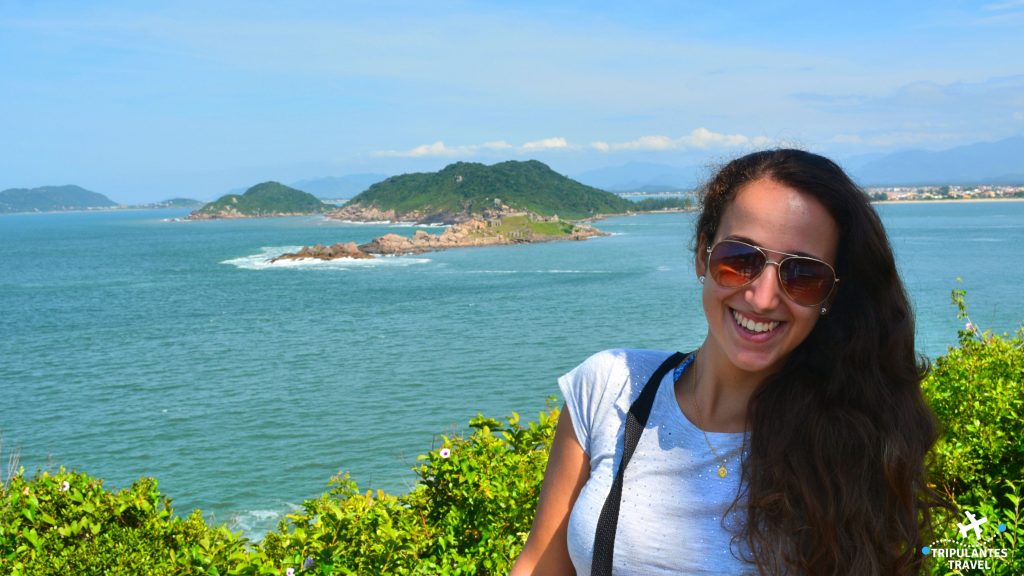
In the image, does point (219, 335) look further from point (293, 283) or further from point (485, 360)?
point (293, 283)

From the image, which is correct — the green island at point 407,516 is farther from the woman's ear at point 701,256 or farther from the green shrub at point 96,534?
the woman's ear at point 701,256

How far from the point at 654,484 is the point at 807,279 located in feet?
1.60

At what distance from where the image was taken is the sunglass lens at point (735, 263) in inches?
65.6

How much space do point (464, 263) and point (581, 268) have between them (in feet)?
33.6

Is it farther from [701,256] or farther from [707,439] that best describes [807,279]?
[707,439]

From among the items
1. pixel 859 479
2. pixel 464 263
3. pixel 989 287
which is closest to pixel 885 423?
pixel 859 479

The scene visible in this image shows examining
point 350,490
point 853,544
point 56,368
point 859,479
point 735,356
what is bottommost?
point 56,368

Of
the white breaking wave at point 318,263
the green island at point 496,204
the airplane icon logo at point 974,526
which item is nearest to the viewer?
the airplane icon logo at point 974,526

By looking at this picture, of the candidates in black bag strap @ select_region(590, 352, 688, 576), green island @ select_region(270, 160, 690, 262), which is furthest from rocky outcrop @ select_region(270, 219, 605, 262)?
black bag strap @ select_region(590, 352, 688, 576)

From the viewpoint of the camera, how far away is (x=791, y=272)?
5.44 ft

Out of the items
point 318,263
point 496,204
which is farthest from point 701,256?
point 496,204

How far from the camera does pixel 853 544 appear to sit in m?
1.57

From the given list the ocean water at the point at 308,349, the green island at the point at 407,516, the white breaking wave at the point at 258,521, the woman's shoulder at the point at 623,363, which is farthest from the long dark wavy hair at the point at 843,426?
the white breaking wave at the point at 258,521

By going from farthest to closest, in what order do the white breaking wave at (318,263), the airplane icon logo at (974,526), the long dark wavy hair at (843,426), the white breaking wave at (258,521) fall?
the white breaking wave at (318,263), the white breaking wave at (258,521), the airplane icon logo at (974,526), the long dark wavy hair at (843,426)
